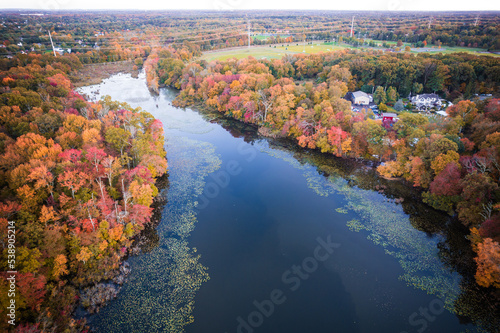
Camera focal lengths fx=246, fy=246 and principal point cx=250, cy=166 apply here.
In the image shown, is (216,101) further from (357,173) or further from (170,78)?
(357,173)

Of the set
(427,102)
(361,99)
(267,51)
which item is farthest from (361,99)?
(267,51)

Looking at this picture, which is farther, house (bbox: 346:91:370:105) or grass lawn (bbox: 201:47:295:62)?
grass lawn (bbox: 201:47:295:62)

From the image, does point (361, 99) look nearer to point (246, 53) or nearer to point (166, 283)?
point (166, 283)

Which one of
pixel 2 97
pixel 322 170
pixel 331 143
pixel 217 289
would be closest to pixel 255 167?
pixel 322 170

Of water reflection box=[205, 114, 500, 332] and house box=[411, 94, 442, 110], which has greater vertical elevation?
house box=[411, 94, 442, 110]

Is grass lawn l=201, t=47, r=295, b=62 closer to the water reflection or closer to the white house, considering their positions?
the white house

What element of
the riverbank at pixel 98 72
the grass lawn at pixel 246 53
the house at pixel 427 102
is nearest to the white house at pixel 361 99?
the house at pixel 427 102

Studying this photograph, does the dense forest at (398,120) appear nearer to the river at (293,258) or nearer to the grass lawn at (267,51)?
the river at (293,258)

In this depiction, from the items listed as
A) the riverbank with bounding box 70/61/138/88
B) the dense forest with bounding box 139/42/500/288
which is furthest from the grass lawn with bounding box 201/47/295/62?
the riverbank with bounding box 70/61/138/88
